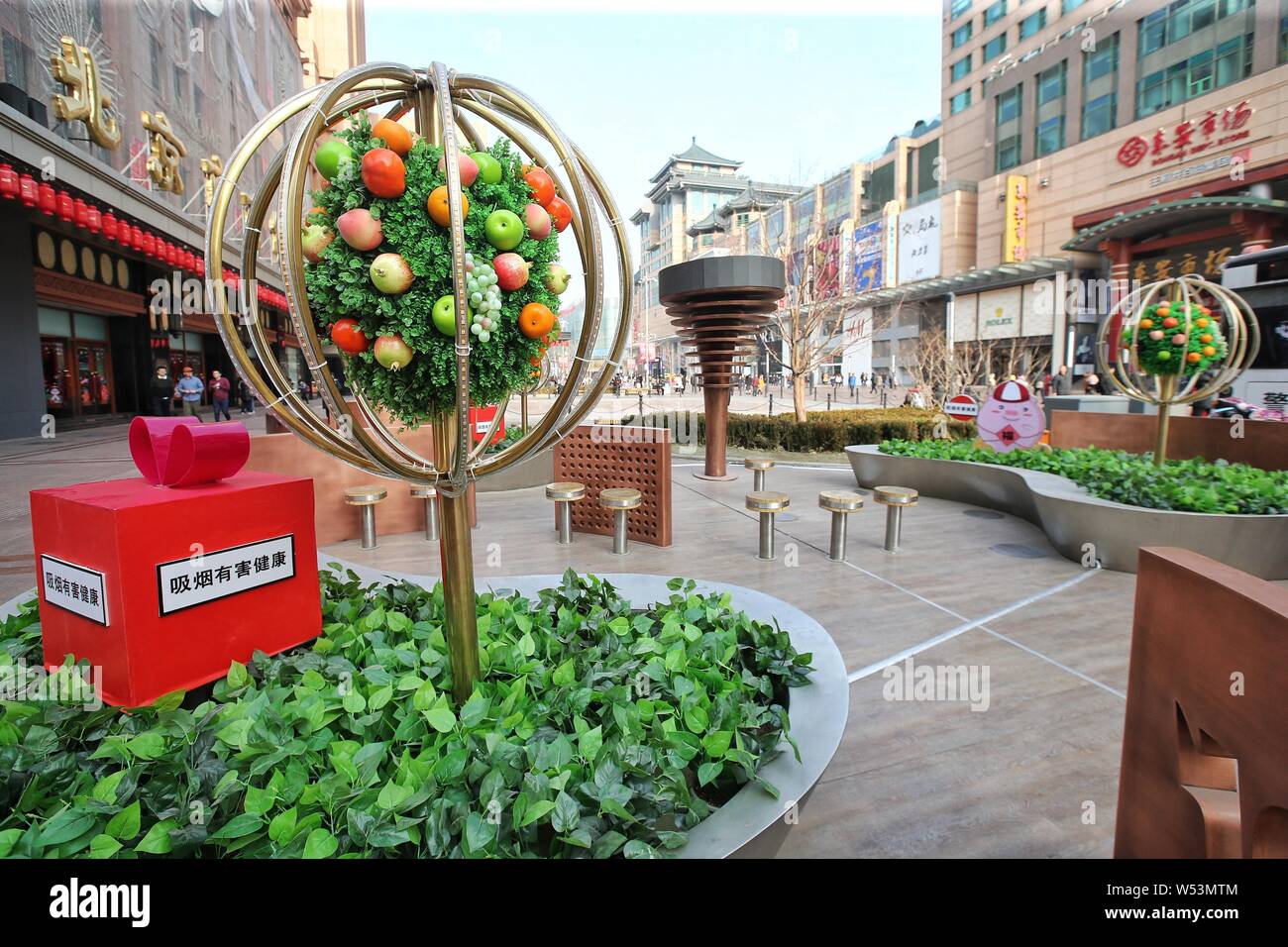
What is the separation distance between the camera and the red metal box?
76.4 inches

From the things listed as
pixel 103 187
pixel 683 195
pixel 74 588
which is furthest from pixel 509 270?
pixel 683 195

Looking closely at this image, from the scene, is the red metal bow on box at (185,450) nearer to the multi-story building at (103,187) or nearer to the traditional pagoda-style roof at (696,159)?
the multi-story building at (103,187)

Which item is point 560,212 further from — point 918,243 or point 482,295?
point 918,243

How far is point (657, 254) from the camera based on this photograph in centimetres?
8519

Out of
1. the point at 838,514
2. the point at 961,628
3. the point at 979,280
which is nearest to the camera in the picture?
the point at 961,628

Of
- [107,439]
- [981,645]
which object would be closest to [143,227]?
[107,439]

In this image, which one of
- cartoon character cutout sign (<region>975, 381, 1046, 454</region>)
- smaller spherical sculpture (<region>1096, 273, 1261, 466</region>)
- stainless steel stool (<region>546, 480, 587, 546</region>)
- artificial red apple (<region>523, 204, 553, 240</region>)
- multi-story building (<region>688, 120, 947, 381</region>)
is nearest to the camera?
artificial red apple (<region>523, 204, 553, 240</region>)

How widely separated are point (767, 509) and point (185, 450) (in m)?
4.51

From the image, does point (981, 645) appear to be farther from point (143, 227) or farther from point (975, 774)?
point (143, 227)

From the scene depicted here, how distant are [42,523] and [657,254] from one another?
286ft

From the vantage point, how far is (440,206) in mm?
1697

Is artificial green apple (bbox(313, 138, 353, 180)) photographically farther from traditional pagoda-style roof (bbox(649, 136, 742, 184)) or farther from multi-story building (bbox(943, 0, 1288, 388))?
traditional pagoda-style roof (bbox(649, 136, 742, 184))

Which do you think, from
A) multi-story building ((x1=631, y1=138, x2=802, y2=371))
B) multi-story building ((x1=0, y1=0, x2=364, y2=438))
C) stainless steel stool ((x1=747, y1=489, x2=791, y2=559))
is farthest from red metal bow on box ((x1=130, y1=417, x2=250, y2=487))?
multi-story building ((x1=631, y1=138, x2=802, y2=371))

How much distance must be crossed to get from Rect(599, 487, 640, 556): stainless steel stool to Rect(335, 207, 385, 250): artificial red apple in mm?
4217
